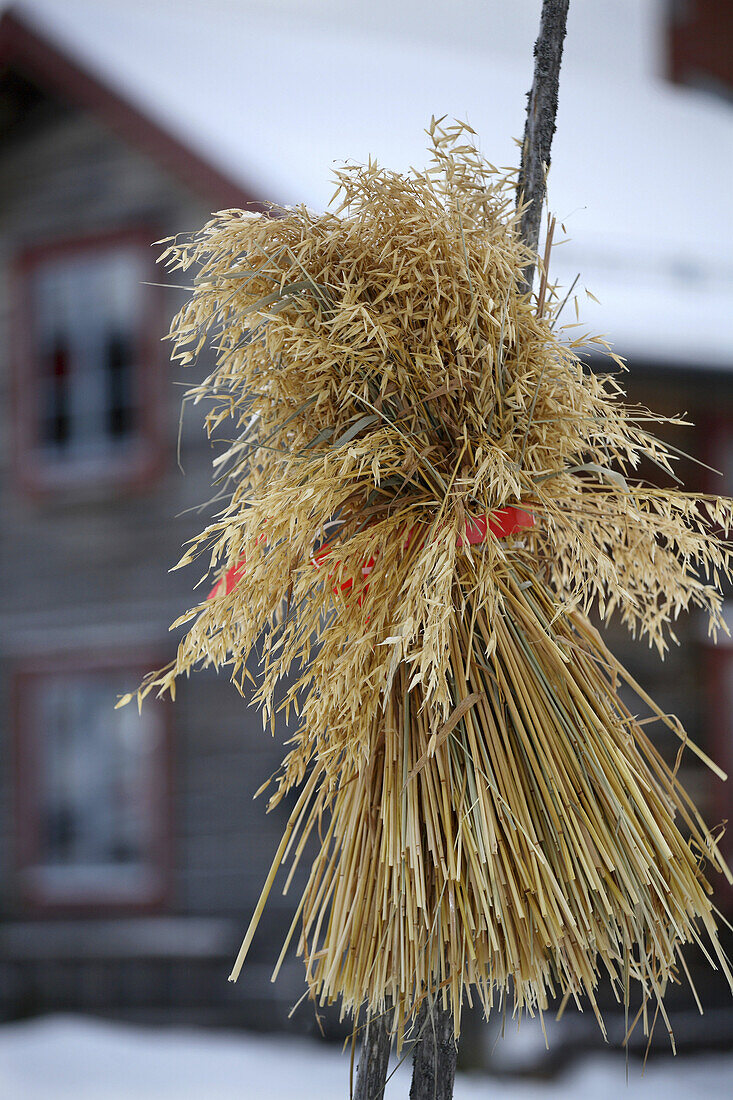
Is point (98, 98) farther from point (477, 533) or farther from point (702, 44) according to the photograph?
point (477, 533)

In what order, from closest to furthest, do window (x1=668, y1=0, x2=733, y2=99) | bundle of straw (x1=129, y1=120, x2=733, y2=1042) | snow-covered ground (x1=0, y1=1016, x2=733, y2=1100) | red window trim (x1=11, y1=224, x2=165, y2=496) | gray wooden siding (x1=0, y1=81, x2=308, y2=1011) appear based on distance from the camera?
bundle of straw (x1=129, y1=120, x2=733, y2=1042)
snow-covered ground (x1=0, y1=1016, x2=733, y2=1100)
gray wooden siding (x1=0, y1=81, x2=308, y2=1011)
red window trim (x1=11, y1=224, x2=165, y2=496)
window (x1=668, y1=0, x2=733, y2=99)

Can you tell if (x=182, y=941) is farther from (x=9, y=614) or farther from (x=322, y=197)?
(x=322, y=197)

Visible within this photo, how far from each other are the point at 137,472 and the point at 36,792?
2011 mm

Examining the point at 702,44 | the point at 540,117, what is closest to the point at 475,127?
the point at 702,44

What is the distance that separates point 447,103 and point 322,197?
294cm

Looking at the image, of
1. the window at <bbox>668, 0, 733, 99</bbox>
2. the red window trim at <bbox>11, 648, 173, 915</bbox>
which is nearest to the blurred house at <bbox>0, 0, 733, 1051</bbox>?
the red window trim at <bbox>11, 648, 173, 915</bbox>

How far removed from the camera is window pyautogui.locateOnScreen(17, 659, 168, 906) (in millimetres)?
6336

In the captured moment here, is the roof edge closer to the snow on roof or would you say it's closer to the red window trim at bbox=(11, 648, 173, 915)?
the snow on roof

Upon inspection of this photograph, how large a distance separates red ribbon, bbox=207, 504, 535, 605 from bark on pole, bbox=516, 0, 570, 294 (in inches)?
16.0

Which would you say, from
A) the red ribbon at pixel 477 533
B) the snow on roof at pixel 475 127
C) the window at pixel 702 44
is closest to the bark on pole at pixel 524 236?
the red ribbon at pixel 477 533

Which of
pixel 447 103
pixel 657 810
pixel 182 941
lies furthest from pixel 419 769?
pixel 447 103

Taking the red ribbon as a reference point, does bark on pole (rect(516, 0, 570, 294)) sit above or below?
above

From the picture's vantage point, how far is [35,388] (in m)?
6.91

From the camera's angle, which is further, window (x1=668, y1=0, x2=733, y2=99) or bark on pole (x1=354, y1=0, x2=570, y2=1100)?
window (x1=668, y1=0, x2=733, y2=99)
